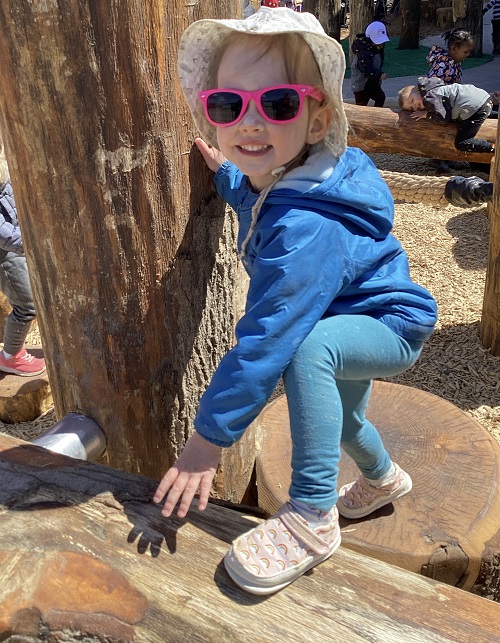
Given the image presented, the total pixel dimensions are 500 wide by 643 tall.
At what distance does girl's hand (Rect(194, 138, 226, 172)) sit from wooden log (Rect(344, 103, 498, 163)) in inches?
171

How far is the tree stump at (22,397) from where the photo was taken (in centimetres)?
361

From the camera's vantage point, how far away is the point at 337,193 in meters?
1.33

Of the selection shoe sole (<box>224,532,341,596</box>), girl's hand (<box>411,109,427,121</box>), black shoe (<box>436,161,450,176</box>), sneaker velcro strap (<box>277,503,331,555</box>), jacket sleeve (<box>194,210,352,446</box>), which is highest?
jacket sleeve (<box>194,210,352,446</box>)

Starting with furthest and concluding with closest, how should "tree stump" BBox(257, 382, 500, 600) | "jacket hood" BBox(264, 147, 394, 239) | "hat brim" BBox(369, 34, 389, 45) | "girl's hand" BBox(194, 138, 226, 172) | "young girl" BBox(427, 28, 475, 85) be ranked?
"hat brim" BBox(369, 34, 389, 45) < "young girl" BBox(427, 28, 475, 85) < "tree stump" BBox(257, 382, 500, 600) < "girl's hand" BBox(194, 138, 226, 172) < "jacket hood" BBox(264, 147, 394, 239)

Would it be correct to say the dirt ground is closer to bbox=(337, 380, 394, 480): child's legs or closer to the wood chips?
the wood chips

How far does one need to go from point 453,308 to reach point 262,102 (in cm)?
332

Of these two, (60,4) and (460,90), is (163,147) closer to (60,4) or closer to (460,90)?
(60,4)

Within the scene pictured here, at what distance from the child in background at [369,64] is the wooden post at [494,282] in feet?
16.3

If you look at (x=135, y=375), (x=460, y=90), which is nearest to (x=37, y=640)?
(x=135, y=375)

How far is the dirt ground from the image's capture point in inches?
141

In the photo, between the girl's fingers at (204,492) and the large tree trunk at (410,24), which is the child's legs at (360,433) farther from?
the large tree trunk at (410,24)

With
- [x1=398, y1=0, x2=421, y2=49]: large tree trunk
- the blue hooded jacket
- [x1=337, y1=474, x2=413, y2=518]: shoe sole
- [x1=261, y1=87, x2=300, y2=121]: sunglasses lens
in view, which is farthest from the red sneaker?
[x1=398, y1=0, x2=421, y2=49]: large tree trunk

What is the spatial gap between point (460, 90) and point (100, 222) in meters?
4.85

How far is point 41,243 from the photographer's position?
1.49 m
